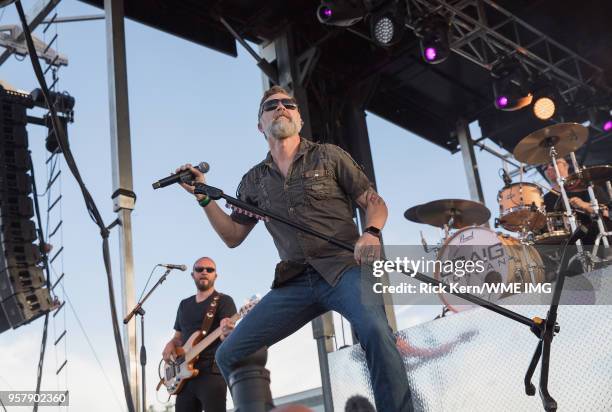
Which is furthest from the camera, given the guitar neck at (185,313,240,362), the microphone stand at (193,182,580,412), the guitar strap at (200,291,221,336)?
the guitar strap at (200,291,221,336)

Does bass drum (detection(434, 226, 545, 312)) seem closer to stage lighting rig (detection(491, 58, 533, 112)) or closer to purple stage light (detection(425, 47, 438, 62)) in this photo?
purple stage light (detection(425, 47, 438, 62))

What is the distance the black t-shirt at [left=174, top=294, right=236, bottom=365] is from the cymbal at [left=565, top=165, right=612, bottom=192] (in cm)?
374

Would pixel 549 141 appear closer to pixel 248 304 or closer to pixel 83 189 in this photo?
pixel 248 304

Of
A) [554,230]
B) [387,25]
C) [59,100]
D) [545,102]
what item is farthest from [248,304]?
[545,102]

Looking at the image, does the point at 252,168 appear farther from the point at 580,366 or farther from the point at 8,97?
the point at 8,97

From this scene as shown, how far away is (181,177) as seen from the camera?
259cm

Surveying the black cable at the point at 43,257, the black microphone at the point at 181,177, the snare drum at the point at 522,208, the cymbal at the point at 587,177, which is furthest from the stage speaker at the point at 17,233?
the cymbal at the point at 587,177

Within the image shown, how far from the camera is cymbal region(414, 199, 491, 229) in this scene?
6.68 metres

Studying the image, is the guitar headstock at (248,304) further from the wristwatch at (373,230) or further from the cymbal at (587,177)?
the cymbal at (587,177)

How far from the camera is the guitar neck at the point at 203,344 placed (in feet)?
17.0

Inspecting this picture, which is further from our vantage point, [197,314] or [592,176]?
[592,176]

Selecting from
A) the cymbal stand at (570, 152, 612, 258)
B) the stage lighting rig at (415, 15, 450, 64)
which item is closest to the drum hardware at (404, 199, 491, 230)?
the cymbal stand at (570, 152, 612, 258)

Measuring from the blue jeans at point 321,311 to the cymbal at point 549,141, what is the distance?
4.88m

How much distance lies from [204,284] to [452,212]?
2741 mm
